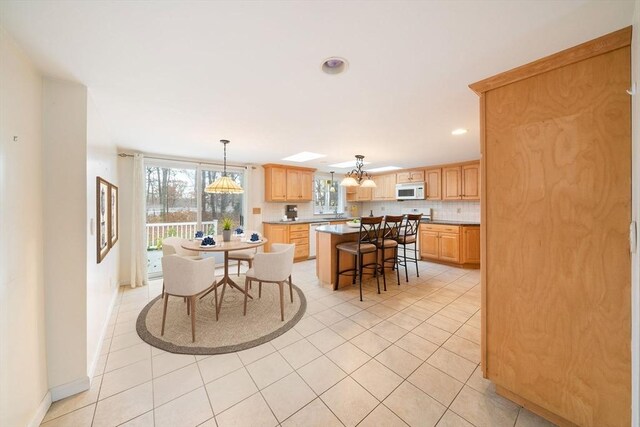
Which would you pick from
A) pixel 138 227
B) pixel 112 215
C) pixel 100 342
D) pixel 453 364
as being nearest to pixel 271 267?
pixel 100 342

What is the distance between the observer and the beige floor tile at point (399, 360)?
1.84 m

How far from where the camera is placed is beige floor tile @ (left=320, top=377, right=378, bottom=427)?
4.73ft

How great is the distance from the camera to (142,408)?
4.94ft

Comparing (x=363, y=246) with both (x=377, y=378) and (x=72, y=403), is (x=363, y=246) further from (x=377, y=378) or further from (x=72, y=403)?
(x=72, y=403)

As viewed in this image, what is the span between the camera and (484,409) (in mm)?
1501

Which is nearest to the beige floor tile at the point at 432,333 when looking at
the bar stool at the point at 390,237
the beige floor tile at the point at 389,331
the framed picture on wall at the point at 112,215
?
the beige floor tile at the point at 389,331

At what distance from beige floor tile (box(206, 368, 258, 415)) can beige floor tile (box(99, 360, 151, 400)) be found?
56 cm

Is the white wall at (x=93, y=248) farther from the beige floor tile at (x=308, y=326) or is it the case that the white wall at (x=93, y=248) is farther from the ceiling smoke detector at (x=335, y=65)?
the ceiling smoke detector at (x=335, y=65)

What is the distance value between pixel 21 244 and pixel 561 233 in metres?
3.10

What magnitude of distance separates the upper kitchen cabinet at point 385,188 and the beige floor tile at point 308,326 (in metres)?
4.65

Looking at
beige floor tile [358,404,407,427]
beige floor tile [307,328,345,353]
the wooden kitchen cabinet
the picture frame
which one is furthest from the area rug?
the wooden kitchen cabinet

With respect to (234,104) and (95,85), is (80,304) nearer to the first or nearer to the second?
(95,85)

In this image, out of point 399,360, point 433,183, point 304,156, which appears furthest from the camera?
point 433,183

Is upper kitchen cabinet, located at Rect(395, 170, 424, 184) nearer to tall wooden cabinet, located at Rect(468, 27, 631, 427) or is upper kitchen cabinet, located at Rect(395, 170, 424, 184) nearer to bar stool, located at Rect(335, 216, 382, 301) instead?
bar stool, located at Rect(335, 216, 382, 301)
